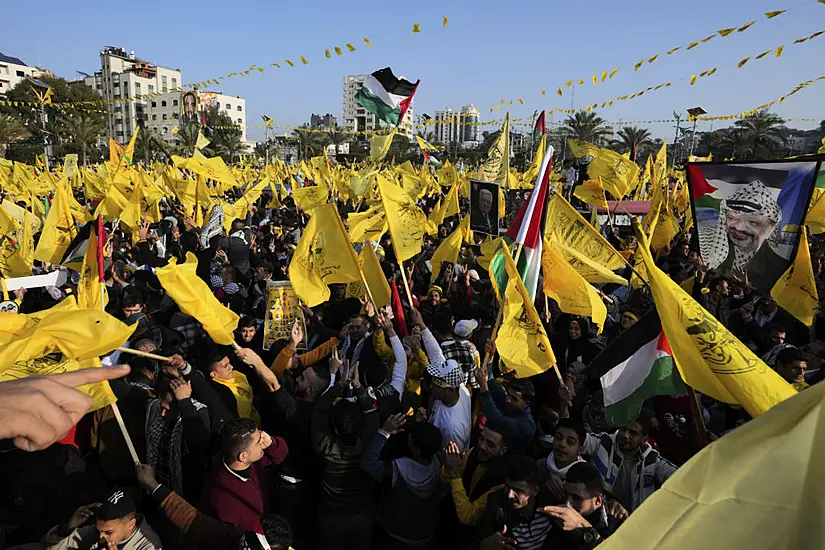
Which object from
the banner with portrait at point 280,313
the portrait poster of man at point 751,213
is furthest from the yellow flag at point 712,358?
the banner with portrait at point 280,313

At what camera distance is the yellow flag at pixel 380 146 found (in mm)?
10711

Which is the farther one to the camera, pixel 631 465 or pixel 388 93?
pixel 388 93

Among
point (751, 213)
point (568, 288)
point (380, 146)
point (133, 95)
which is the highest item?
point (133, 95)

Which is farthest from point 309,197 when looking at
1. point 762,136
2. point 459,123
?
point 762,136

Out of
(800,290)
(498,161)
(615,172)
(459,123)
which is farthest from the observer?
(459,123)

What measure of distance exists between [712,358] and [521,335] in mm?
1785

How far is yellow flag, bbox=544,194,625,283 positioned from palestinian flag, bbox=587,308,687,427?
1.69 meters

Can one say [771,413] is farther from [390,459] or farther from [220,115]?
[220,115]

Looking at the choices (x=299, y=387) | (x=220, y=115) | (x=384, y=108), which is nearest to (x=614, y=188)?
(x=384, y=108)

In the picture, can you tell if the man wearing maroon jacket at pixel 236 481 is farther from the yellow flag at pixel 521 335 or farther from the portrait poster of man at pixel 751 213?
the portrait poster of man at pixel 751 213

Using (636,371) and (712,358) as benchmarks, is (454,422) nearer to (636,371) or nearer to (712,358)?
(636,371)

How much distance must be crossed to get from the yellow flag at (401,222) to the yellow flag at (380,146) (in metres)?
4.16

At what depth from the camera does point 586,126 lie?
4294cm

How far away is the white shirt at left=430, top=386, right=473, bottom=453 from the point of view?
3.71 meters
